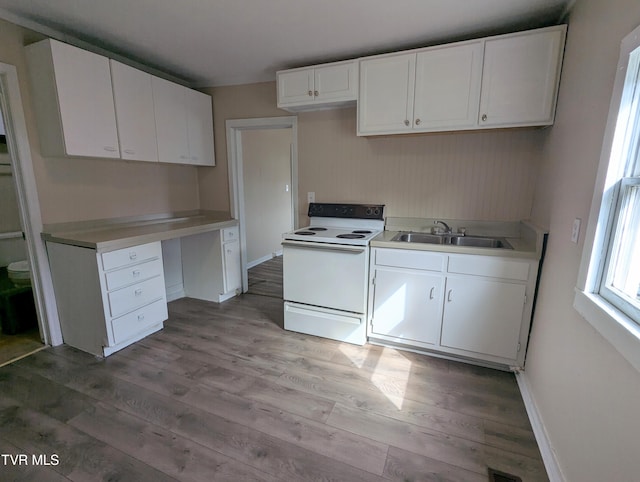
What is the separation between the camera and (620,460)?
0.94 m

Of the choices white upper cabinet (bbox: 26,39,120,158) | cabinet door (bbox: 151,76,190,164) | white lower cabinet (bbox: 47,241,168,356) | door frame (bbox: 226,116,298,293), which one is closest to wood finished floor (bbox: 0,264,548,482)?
white lower cabinet (bbox: 47,241,168,356)

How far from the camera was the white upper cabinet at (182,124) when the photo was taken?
281 centimetres

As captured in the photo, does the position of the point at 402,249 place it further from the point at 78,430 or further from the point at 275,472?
the point at 78,430

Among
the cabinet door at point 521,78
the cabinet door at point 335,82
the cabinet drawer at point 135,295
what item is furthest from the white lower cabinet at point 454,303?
the cabinet drawer at point 135,295

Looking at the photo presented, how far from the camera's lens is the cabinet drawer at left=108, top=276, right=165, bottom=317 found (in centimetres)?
229

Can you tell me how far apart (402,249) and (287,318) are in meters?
1.20

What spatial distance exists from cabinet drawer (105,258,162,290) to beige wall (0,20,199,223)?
0.69 metres

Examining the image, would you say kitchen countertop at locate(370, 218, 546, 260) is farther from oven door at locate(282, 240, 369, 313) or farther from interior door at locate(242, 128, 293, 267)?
interior door at locate(242, 128, 293, 267)

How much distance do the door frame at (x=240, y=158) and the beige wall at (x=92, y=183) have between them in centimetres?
56

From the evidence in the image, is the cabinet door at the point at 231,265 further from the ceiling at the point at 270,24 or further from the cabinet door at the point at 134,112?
the ceiling at the point at 270,24

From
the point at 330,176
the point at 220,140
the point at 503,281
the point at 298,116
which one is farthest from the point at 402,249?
the point at 220,140

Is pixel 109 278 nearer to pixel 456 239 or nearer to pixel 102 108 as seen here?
pixel 102 108

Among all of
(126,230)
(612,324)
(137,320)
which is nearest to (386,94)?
(612,324)

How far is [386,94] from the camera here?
2.35 meters
